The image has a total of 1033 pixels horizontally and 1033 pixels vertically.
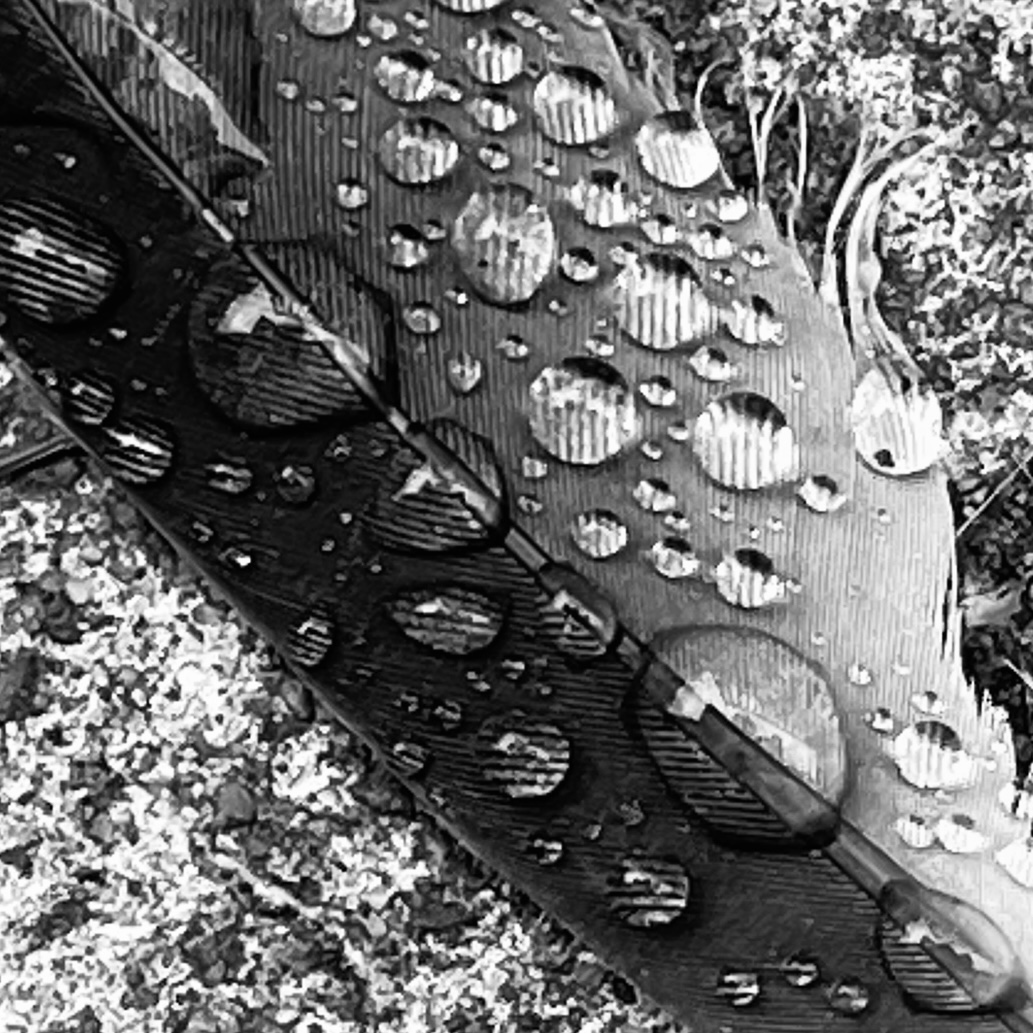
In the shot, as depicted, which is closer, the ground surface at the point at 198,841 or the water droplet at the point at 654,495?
the water droplet at the point at 654,495

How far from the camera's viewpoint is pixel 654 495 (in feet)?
3.08

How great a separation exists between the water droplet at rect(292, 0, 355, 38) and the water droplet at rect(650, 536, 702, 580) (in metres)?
0.31

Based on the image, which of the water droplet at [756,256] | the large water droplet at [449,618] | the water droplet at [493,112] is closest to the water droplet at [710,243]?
the water droplet at [756,256]

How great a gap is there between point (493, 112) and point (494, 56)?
1.4 inches

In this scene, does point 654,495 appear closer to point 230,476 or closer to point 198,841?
point 230,476

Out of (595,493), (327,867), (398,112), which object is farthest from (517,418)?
(327,867)

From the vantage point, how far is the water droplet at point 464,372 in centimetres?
94

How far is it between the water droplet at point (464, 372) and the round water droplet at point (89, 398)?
211 millimetres

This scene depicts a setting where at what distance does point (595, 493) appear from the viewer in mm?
938

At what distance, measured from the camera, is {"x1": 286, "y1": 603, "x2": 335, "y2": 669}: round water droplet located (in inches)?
40.9

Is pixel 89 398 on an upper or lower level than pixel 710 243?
lower

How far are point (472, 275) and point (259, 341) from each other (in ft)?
0.37

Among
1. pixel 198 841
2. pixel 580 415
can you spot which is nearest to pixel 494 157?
pixel 580 415

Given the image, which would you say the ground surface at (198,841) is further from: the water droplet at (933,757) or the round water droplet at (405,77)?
the round water droplet at (405,77)
